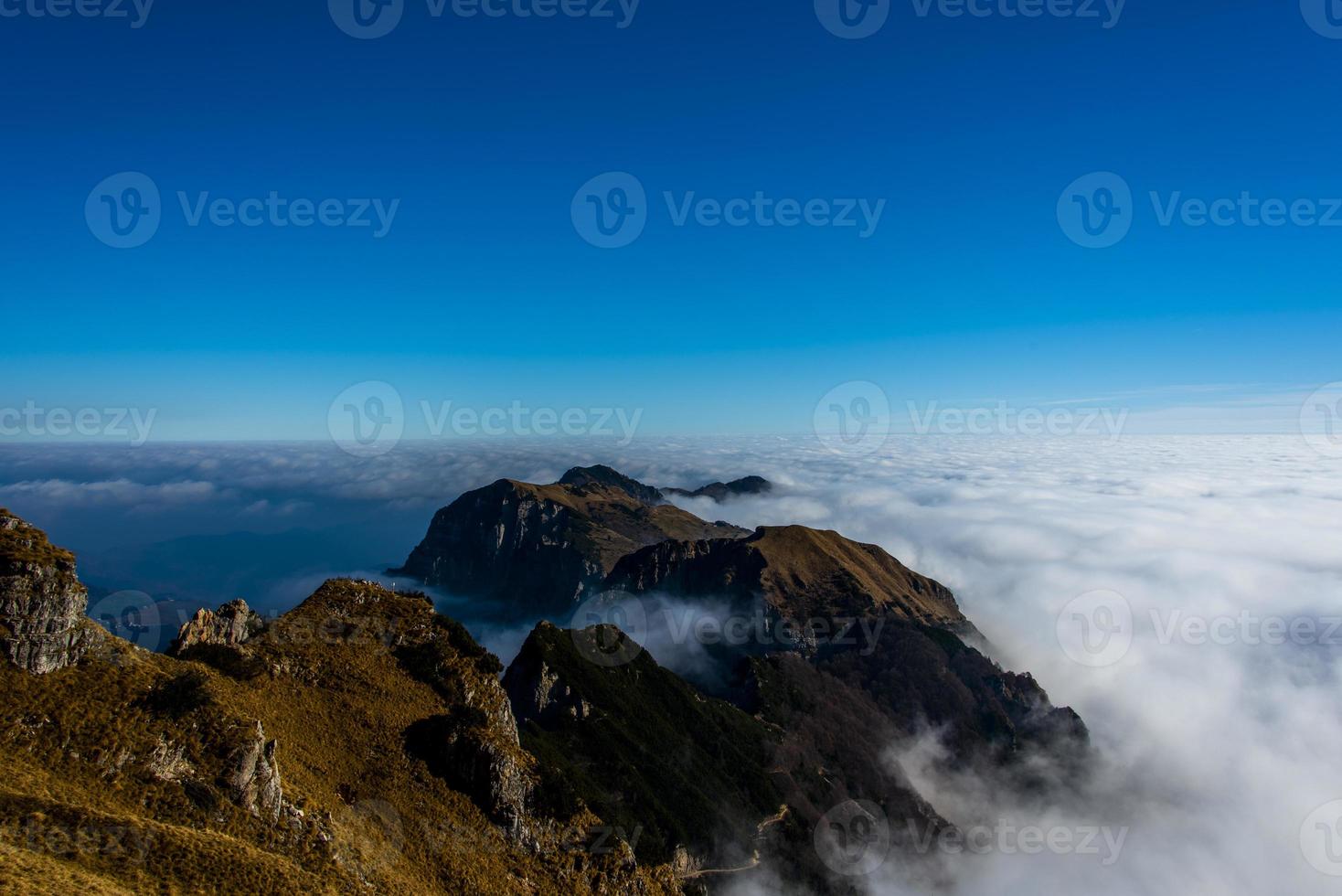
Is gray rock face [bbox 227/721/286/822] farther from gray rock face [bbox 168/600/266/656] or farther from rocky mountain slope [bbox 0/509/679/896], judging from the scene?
gray rock face [bbox 168/600/266/656]

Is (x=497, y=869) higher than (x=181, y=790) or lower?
lower

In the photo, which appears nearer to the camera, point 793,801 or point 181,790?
point 181,790

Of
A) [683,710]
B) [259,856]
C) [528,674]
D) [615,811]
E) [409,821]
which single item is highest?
[259,856]

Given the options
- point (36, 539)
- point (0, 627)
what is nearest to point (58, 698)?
point (0, 627)

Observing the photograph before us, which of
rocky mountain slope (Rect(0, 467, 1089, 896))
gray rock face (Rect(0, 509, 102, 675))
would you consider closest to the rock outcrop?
rocky mountain slope (Rect(0, 467, 1089, 896))

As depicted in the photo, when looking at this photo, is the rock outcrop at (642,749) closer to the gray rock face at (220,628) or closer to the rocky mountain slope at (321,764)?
the rocky mountain slope at (321,764)

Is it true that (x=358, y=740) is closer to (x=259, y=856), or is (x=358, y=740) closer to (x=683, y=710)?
(x=259, y=856)

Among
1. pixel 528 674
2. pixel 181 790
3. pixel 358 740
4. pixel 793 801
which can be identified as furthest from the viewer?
pixel 793 801

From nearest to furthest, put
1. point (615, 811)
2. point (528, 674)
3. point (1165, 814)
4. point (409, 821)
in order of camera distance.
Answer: point (409, 821), point (615, 811), point (528, 674), point (1165, 814)
